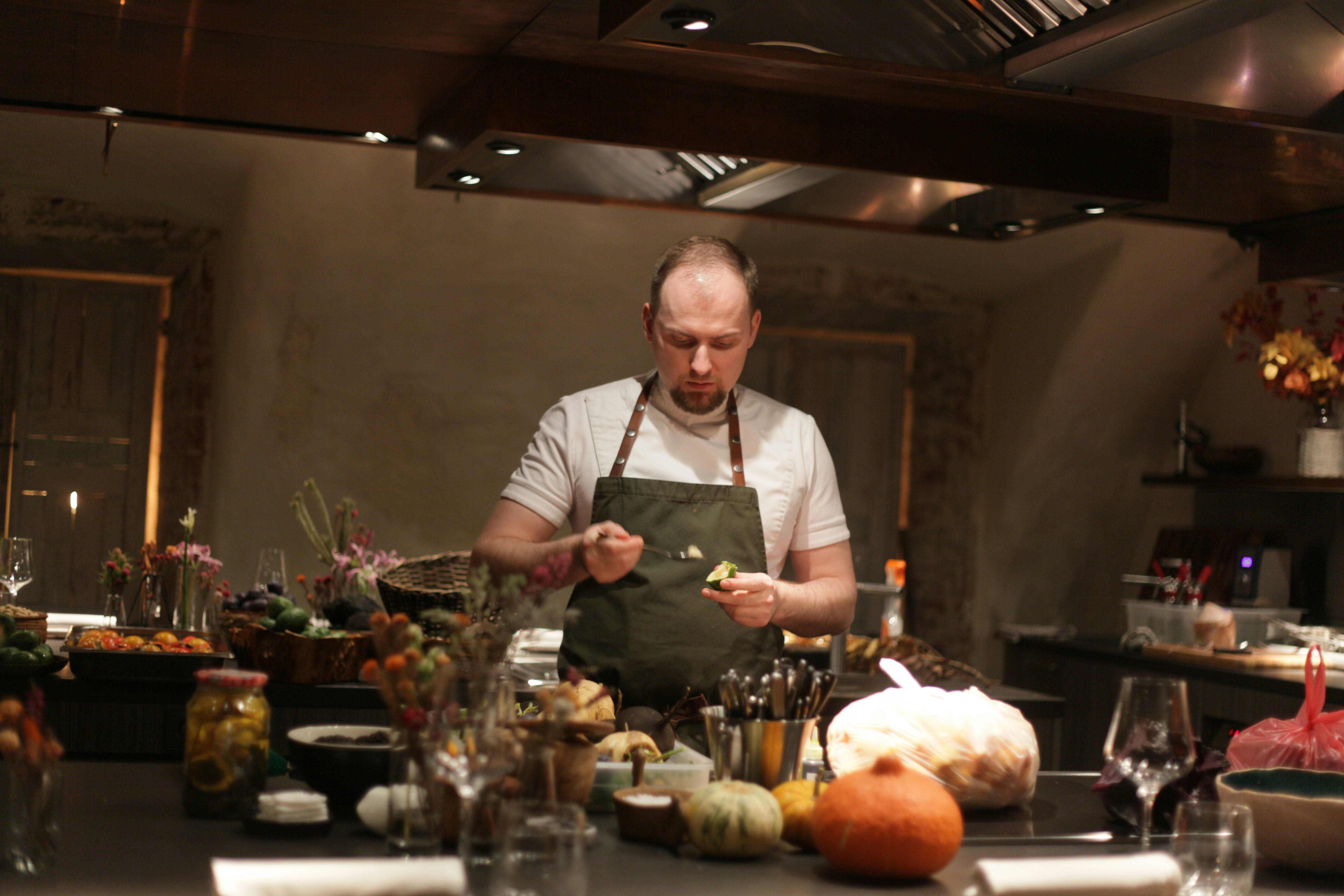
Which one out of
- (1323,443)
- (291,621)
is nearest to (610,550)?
(291,621)

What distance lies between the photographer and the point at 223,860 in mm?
1240

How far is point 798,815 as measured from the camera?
1.50 metres

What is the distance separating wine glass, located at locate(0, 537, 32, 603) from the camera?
10.7ft

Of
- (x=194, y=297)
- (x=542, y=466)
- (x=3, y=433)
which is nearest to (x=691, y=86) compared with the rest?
(x=542, y=466)

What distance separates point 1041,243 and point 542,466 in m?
4.05

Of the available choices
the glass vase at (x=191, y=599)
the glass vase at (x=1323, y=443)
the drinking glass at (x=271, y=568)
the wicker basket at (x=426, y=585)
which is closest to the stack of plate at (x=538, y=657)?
the wicker basket at (x=426, y=585)

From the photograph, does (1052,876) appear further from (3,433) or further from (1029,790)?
(3,433)

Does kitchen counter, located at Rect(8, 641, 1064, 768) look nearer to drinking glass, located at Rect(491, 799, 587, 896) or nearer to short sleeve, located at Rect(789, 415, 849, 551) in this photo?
short sleeve, located at Rect(789, 415, 849, 551)

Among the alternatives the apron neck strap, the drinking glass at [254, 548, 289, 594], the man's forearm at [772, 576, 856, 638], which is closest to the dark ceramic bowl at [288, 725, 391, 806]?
the man's forearm at [772, 576, 856, 638]

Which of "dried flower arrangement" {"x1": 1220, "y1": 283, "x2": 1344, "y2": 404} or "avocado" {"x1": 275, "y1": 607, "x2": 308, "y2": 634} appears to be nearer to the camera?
"avocado" {"x1": 275, "y1": 607, "x2": 308, "y2": 634}

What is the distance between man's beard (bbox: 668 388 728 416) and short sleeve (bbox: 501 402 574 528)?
0.20m

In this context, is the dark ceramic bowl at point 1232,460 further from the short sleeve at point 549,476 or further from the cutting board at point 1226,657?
the short sleeve at point 549,476

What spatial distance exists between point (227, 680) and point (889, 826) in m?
0.77

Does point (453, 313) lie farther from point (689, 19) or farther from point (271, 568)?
point (689, 19)
